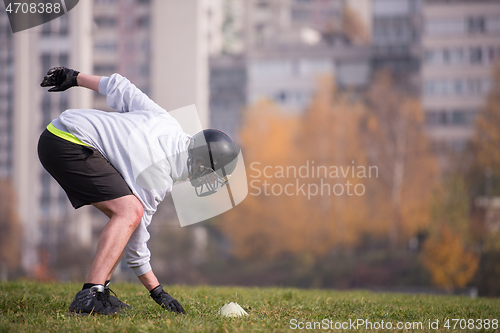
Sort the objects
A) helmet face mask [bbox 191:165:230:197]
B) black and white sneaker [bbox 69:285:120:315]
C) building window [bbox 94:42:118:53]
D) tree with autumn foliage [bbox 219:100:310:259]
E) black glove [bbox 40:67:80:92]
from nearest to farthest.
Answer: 1. black and white sneaker [bbox 69:285:120:315]
2. helmet face mask [bbox 191:165:230:197]
3. black glove [bbox 40:67:80:92]
4. tree with autumn foliage [bbox 219:100:310:259]
5. building window [bbox 94:42:118:53]

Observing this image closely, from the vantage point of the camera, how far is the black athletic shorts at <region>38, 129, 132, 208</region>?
156 inches

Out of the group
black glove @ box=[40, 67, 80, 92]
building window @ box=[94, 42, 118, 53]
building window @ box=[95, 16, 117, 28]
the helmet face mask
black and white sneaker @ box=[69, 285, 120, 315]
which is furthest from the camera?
building window @ box=[95, 16, 117, 28]

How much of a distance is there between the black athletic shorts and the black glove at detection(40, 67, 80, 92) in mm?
544

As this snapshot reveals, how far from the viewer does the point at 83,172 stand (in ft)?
13.0

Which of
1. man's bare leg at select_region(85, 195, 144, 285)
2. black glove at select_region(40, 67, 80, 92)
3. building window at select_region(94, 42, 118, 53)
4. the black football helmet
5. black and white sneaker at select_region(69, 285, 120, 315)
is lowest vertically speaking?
black and white sneaker at select_region(69, 285, 120, 315)

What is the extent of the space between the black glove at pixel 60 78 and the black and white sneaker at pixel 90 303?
1.58 meters

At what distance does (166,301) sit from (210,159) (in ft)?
3.69

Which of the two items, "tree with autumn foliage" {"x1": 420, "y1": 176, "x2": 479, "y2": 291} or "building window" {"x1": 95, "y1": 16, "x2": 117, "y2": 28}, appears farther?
"building window" {"x1": 95, "y1": 16, "x2": 117, "y2": 28}

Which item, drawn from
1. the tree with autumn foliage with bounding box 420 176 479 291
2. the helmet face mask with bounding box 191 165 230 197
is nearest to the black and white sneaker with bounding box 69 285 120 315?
the helmet face mask with bounding box 191 165 230 197

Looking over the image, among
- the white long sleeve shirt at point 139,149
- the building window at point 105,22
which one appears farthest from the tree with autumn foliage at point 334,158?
the building window at point 105,22

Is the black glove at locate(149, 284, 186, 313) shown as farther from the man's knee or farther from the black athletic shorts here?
the black athletic shorts

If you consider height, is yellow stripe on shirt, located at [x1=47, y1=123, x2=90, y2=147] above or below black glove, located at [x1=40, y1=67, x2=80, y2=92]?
below

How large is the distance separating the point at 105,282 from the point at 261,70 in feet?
181

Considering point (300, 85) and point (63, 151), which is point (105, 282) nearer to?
point (63, 151)
